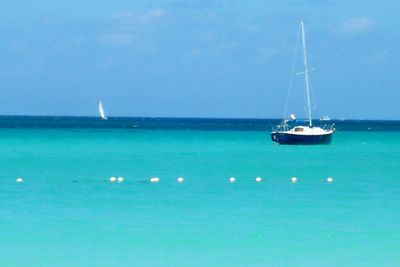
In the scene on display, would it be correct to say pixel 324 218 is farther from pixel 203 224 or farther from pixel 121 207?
pixel 121 207

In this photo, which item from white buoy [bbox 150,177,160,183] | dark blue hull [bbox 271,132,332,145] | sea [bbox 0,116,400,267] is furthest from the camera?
dark blue hull [bbox 271,132,332,145]

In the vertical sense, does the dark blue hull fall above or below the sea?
below

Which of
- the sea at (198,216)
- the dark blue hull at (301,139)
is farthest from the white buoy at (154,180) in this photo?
the dark blue hull at (301,139)

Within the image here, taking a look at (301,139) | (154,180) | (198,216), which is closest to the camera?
(198,216)

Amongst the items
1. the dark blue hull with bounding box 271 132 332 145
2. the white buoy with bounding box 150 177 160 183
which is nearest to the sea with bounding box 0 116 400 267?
the white buoy with bounding box 150 177 160 183

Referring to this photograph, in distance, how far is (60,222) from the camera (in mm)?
22156

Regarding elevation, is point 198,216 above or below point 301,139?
above

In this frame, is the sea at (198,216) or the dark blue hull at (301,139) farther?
the dark blue hull at (301,139)

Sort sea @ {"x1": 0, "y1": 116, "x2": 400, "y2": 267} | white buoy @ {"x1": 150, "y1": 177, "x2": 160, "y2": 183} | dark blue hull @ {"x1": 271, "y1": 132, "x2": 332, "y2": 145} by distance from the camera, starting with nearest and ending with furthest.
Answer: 1. sea @ {"x1": 0, "y1": 116, "x2": 400, "y2": 267}
2. white buoy @ {"x1": 150, "y1": 177, "x2": 160, "y2": 183}
3. dark blue hull @ {"x1": 271, "y1": 132, "x2": 332, "y2": 145}

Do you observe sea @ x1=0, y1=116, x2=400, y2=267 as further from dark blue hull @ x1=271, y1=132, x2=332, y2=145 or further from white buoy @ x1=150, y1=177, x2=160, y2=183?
dark blue hull @ x1=271, y1=132, x2=332, y2=145

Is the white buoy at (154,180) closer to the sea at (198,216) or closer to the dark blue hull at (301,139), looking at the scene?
the sea at (198,216)

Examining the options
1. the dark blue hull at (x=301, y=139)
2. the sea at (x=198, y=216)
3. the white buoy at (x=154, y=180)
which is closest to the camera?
the sea at (x=198, y=216)

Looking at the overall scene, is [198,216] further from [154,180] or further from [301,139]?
[301,139]

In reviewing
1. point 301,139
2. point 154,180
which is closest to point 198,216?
point 154,180
